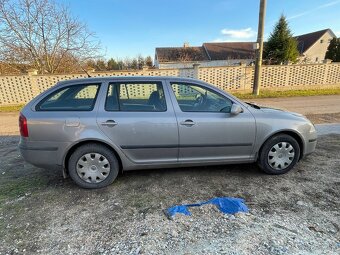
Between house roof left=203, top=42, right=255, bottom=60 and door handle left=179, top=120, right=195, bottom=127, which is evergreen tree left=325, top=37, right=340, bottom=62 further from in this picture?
door handle left=179, top=120, right=195, bottom=127

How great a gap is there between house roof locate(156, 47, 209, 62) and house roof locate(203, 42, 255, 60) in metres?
1.18

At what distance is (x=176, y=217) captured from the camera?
103 inches

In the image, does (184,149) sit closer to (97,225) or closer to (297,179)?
(97,225)

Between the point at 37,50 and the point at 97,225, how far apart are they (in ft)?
51.7

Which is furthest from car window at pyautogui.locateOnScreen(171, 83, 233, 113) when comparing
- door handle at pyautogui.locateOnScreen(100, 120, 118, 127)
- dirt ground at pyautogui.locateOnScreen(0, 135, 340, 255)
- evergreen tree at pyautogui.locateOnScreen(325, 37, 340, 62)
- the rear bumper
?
evergreen tree at pyautogui.locateOnScreen(325, 37, 340, 62)

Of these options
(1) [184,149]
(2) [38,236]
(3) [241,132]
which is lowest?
(2) [38,236]

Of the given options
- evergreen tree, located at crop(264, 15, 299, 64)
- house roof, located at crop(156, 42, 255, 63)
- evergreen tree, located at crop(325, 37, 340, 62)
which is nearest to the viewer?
evergreen tree, located at crop(264, 15, 299, 64)

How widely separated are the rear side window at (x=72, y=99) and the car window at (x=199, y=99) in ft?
3.94

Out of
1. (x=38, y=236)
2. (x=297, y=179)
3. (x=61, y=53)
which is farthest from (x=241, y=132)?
(x=61, y=53)

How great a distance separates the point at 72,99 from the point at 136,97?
0.91 meters

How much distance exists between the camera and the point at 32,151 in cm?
318

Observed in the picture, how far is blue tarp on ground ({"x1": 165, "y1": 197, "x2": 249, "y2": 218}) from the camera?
271cm

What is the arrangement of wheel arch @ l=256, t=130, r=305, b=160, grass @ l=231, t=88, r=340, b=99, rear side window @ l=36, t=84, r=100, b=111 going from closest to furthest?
rear side window @ l=36, t=84, r=100, b=111 < wheel arch @ l=256, t=130, r=305, b=160 < grass @ l=231, t=88, r=340, b=99

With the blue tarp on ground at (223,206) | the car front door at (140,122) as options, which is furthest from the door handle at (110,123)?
the blue tarp on ground at (223,206)
